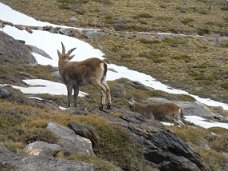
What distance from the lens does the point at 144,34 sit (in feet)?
211

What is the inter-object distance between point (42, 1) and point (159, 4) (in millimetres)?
23154

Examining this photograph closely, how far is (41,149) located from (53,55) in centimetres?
3216

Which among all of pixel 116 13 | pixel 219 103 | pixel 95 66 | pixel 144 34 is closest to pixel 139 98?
pixel 219 103

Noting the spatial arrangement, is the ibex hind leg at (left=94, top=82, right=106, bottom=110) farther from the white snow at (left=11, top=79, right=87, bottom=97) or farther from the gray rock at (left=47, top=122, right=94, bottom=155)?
the white snow at (left=11, top=79, right=87, bottom=97)

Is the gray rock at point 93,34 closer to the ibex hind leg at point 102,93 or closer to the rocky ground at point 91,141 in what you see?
the rocky ground at point 91,141

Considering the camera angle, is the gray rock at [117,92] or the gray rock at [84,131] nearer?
the gray rock at [84,131]

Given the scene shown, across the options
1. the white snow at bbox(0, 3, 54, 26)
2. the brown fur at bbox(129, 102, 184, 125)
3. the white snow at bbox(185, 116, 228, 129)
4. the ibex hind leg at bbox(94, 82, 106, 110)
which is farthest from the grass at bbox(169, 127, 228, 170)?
the white snow at bbox(0, 3, 54, 26)

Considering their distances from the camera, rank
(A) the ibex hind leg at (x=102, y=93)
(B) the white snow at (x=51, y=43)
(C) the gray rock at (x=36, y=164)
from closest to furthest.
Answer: (C) the gray rock at (x=36, y=164) → (A) the ibex hind leg at (x=102, y=93) → (B) the white snow at (x=51, y=43)

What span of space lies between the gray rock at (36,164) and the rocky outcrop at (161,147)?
174 inches

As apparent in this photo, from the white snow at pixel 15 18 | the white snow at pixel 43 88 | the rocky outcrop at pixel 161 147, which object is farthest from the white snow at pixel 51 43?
the rocky outcrop at pixel 161 147

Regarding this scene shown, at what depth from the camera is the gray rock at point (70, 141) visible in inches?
422

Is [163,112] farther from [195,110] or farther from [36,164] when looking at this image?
[36,164]

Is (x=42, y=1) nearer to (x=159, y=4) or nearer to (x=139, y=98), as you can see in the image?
(x=159, y=4)

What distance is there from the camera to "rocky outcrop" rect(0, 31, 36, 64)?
32.4 metres
